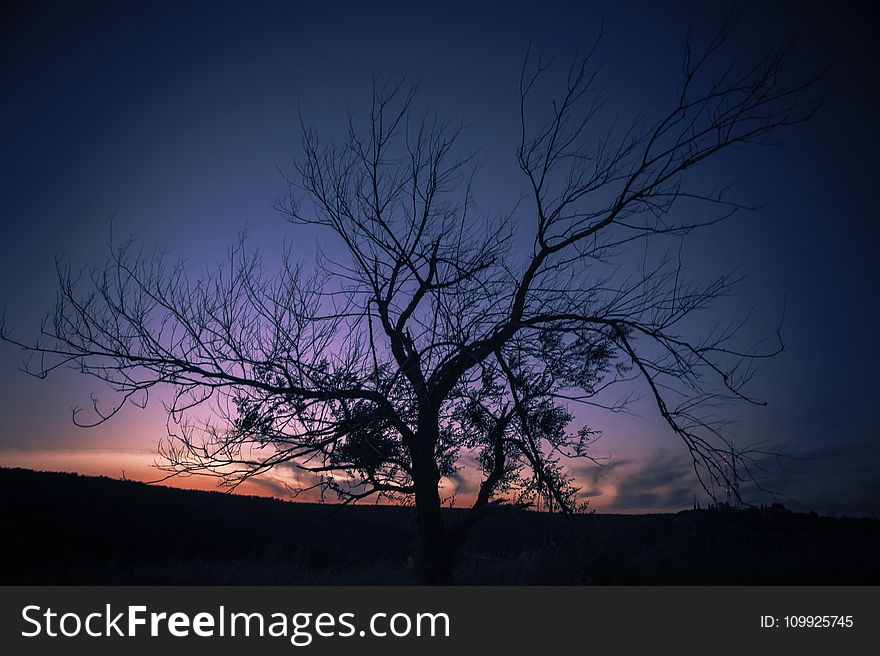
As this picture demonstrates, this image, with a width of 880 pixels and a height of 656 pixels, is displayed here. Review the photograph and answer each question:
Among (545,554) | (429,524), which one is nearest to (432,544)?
(429,524)

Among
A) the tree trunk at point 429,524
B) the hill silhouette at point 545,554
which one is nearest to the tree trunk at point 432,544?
the tree trunk at point 429,524

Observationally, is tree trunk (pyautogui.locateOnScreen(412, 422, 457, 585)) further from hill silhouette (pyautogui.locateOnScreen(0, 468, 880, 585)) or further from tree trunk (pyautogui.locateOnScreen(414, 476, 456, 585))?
hill silhouette (pyautogui.locateOnScreen(0, 468, 880, 585))

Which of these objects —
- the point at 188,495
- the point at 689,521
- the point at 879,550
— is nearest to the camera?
the point at 879,550

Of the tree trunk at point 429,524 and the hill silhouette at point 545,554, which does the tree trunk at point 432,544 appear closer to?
the tree trunk at point 429,524

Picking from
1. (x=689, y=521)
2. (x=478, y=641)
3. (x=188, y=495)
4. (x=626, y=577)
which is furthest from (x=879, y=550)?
(x=188, y=495)

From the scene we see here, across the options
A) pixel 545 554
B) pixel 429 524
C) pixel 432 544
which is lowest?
pixel 545 554

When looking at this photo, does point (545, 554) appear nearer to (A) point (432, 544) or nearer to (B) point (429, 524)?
(A) point (432, 544)

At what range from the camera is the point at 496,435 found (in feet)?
26.7

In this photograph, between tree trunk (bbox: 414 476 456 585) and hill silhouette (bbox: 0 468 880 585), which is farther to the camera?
tree trunk (bbox: 414 476 456 585)

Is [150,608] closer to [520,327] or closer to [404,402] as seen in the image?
[404,402]

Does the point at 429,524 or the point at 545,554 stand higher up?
the point at 429,524

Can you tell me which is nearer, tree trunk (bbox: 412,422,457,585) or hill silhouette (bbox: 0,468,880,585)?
hill silhouette (bbox: 0,468,880,585)

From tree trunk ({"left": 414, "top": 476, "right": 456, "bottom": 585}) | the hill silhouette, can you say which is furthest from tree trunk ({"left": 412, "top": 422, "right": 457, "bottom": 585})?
the hill silhouette

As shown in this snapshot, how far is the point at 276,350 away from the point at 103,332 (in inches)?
103
